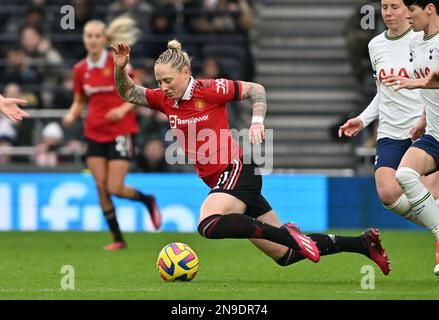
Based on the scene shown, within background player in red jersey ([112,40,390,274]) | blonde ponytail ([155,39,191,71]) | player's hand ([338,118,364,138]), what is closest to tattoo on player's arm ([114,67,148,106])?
background player in red jersey ([112,40,390,274])

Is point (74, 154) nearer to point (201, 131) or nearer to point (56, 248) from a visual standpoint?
point (56, 248)

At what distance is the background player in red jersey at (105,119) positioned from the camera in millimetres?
12773

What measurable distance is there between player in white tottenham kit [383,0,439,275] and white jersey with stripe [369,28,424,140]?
0.78 m

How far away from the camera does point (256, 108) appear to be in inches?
341

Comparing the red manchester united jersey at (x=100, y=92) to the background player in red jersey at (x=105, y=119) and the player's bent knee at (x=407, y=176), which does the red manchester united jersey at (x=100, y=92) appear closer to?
the background player in red jersey at (x=105, y=119)

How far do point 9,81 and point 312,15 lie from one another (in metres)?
5.93

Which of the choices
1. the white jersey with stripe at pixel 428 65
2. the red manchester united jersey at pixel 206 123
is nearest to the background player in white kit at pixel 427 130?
the white jersey with stripe at pixel 428 65

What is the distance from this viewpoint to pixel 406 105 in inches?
390

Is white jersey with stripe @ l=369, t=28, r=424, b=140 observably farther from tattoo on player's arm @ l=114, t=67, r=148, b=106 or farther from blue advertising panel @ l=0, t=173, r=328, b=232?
blue advertising panel @ l=0, t=173, r=328, b=232

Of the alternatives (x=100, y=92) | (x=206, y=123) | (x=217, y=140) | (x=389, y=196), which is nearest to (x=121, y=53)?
(x=206, y=123)

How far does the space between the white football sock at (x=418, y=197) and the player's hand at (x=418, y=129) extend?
811 millimetres

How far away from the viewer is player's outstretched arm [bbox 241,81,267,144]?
817cm

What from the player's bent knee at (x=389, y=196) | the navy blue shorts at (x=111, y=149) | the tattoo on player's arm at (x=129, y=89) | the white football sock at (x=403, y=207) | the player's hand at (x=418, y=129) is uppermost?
the tattoo on player's arm at (x=129, y=89)
